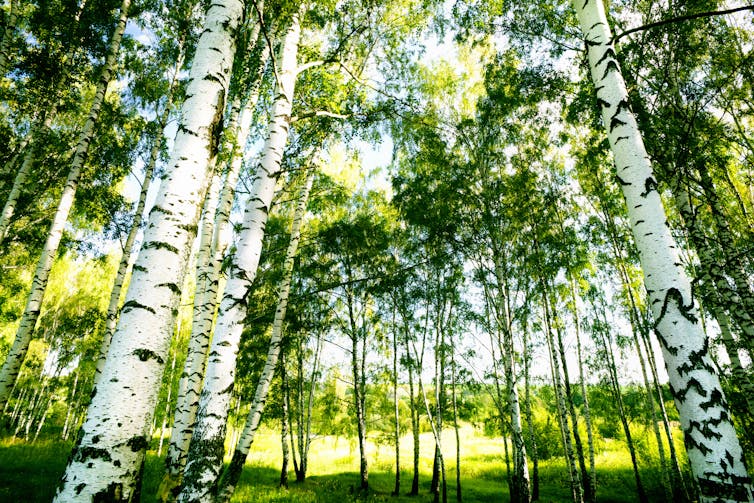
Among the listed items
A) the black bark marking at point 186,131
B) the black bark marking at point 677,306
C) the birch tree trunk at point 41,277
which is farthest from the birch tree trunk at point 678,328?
the birch tree trunk at point 41,277

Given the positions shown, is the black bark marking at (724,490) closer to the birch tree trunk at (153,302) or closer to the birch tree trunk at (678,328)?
the birch tree trunk at (678,328)

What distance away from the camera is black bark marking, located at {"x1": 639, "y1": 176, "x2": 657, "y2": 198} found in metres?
2.62

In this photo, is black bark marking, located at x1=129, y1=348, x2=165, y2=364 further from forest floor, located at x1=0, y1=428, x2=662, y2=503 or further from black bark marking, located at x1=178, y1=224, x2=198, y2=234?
forest floor, located at x1=0, y1=428, x2=662, y2=503

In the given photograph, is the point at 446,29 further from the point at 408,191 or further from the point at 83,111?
the point at 83,111

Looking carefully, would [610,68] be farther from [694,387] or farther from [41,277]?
[41,277]

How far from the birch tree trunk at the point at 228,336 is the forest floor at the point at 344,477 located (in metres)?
7.49

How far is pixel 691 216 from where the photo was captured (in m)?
6.34

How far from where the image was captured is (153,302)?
72.6 inches

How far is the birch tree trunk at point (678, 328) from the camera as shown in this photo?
1978 millimetres

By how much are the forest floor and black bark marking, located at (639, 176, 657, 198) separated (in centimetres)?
1124

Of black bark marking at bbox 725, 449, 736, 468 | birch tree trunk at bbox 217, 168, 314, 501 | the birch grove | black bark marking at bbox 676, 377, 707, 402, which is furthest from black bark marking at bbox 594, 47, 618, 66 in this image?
birch tree trunk at bbox 217, 168, 314, 501

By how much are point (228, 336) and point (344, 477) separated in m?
19.3

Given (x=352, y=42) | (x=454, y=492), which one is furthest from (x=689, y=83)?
(x=454, y=492)

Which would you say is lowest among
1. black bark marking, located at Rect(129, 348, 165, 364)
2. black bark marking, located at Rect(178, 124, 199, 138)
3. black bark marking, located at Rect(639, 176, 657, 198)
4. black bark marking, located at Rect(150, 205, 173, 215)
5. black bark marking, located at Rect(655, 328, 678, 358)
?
black bark marking, located at Rect(129, 348, 165, 364)
